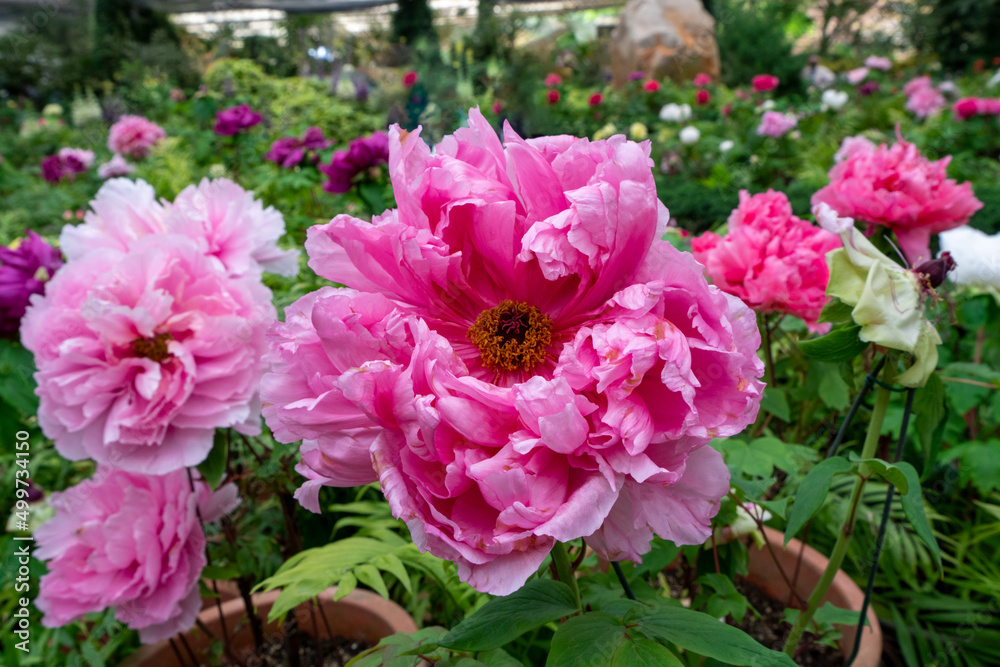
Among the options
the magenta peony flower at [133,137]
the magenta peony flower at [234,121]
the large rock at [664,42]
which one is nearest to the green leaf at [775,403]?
the magenta peony flower at [234,121]

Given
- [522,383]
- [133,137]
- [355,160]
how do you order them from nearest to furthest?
[522,383] < [355,160] < [133,137]

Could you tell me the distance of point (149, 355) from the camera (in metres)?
0.91

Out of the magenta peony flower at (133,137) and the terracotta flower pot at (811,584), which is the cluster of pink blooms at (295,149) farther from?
the magenta peony flower at (133,137)

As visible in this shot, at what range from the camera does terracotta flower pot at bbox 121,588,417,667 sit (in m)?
1.20

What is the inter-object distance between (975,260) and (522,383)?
0.85 meters

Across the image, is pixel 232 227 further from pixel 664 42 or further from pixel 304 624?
pixel 664 42

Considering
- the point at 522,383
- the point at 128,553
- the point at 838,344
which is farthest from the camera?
the point at 128,553

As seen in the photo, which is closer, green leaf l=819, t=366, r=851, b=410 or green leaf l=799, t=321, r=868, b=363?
green leaf l=799, t=321, r=868, b=363

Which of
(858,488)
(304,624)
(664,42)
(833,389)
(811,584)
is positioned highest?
(858,488)

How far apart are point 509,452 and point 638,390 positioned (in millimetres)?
110

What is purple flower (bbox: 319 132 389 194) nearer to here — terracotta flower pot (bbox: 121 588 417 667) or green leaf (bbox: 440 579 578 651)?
terracotta flower pot (bbox: 121 588 417 667)

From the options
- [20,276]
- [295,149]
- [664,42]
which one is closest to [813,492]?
[20,276]

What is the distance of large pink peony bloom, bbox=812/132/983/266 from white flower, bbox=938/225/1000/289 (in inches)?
2.5

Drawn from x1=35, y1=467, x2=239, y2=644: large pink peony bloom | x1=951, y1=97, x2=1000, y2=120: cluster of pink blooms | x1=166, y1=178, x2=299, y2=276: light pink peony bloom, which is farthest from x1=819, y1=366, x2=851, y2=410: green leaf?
x1=951, y1=97, x2=1000, y2=120: cluster of pink blooms
